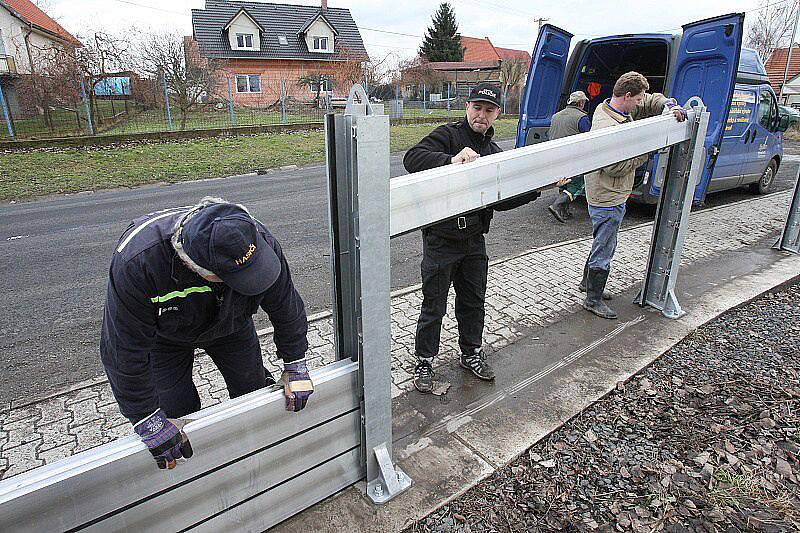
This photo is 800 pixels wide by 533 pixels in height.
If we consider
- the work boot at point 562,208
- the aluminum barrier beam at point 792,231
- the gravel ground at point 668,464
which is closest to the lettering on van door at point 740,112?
the aluminum barrier beam at point 792,231

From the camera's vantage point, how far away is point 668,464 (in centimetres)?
258

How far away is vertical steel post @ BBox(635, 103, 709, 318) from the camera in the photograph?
13.0 ft

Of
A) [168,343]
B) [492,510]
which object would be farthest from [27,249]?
[492,510]

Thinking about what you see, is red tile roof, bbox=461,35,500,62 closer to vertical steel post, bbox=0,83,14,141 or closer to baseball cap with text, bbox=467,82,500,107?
vertical steel post, bbox=0,83,14,141

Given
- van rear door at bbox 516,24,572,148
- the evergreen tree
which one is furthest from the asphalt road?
the evergreen tree

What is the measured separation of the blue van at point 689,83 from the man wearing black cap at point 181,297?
5.68 m

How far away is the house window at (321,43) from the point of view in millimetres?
34531

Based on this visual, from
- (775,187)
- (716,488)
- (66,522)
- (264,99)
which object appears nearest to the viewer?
(66,522)

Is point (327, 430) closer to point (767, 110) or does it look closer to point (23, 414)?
point (23, 414)

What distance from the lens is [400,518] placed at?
227 cm

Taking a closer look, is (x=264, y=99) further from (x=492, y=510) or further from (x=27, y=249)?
(x=492, y=510)

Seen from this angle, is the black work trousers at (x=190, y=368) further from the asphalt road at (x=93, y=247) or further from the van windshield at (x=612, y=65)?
the van windshield at (x=612, y=65)

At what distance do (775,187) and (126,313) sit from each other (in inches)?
496

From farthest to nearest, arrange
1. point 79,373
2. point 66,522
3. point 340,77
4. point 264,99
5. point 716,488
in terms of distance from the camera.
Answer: point 340,77, point 264,99, point 79,373, point 716,488, point 66,522
